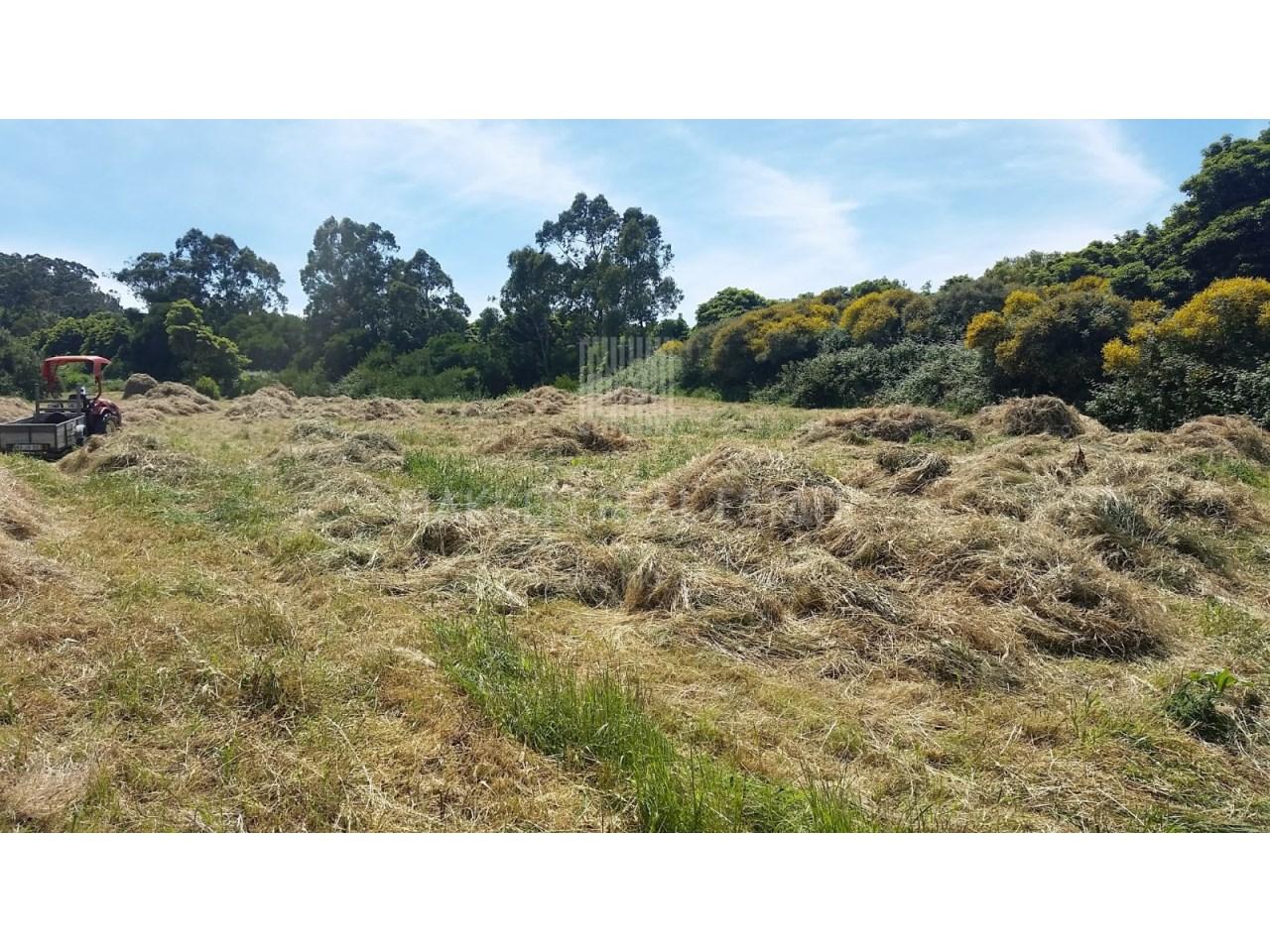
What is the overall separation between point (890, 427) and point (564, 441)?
17.6ft

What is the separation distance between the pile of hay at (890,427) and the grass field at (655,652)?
3.80 meters

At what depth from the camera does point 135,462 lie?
826 cm

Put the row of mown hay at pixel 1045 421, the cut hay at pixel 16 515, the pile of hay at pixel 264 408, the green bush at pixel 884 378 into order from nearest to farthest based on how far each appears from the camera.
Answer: the cut hay at pixel 16 515 < the row of mown hay at pixel 1045 421 < the green bush at pixel 884 378 < the pile of hay at pixel 264 408

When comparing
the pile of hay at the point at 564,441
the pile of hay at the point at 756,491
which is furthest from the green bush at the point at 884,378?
the pile of hay at the point at 756,491

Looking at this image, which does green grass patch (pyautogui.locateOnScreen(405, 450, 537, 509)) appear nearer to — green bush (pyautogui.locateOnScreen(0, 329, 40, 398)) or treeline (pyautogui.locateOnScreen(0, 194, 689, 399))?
treeline (pyautogui.locateOnScreen(0, 194, 689, 399))

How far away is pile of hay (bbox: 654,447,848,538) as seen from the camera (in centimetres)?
574

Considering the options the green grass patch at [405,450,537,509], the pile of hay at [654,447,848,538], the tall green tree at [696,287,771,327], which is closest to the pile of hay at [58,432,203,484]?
the green grass patch at [405,450,537,509]

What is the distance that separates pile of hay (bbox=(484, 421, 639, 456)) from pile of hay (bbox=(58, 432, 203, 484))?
4020 millimetres

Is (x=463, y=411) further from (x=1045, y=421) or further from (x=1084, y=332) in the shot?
(x=1084, y=332)

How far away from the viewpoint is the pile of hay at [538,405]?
1694 cm

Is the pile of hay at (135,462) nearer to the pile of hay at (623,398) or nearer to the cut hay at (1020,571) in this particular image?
the cut hay at (1020,571)

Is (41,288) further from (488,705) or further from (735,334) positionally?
(488,705)

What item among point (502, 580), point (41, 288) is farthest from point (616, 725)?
point (41, 288)

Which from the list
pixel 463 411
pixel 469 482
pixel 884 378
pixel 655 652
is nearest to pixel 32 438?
pixel 469 482
